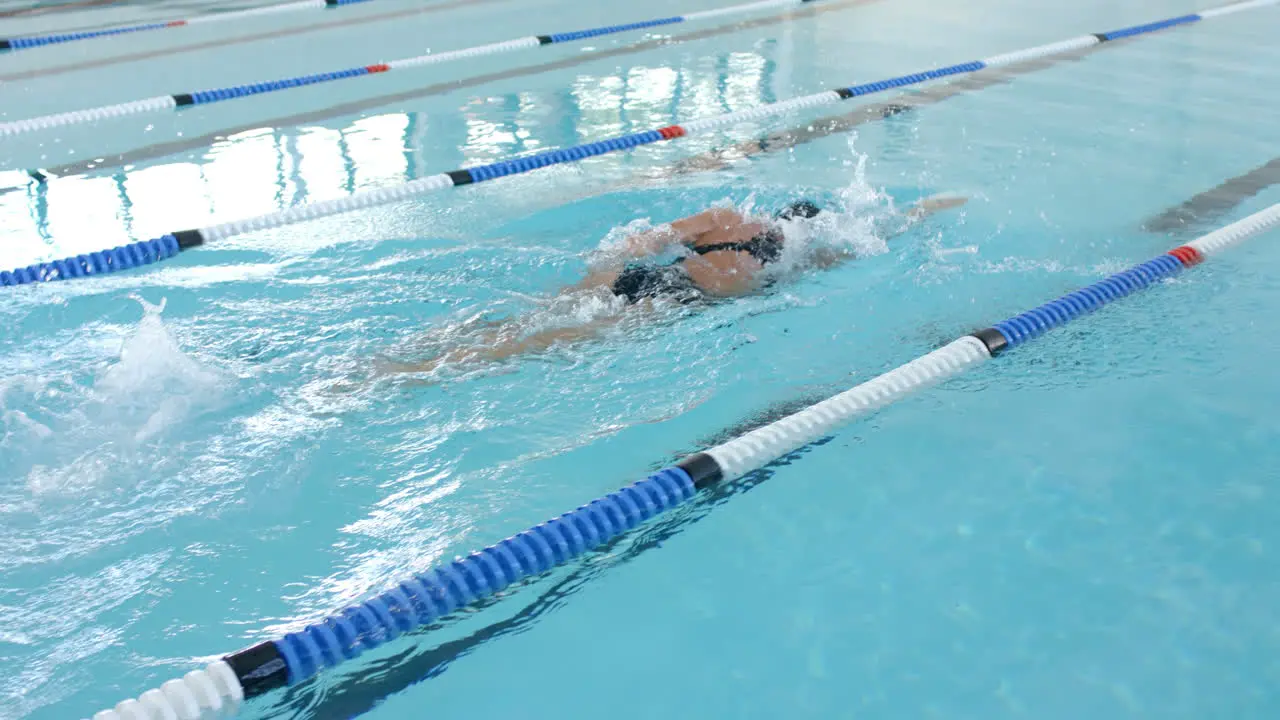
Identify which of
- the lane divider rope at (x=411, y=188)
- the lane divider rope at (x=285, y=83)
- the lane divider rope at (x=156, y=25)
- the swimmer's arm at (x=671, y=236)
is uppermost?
the lane divider rope at (x=156, y=25)

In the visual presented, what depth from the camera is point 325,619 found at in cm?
190

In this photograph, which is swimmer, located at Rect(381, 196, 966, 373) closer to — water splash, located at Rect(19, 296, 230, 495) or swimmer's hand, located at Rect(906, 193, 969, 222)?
swimmer's hand, located at Rect(906, 193, 969, 222)

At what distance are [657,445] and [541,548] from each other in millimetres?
574

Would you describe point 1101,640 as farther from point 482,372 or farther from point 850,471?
point 482,372

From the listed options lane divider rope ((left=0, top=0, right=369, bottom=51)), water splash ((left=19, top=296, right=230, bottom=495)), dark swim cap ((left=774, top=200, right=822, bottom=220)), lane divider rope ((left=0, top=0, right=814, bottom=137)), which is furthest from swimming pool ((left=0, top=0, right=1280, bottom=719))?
lane divider rope ((left=0, top=0, right=369, bottom=51))

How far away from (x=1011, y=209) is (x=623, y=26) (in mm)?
4455

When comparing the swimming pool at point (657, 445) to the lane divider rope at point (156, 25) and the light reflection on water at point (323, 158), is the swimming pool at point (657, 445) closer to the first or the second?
the light reflection on water at point (323, 158)

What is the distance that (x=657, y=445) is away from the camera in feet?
8.60

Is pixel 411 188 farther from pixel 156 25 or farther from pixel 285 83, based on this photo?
pixel 156 25

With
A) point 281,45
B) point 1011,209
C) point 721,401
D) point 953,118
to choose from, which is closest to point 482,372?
point 721,401

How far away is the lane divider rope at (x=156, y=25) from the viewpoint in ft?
24.2

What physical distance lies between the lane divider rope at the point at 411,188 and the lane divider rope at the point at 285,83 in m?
2.09

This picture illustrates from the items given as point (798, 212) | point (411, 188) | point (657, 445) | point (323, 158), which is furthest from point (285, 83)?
point (657, 445)

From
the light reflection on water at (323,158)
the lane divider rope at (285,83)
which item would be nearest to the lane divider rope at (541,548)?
the light reflection on water at (323,158)
